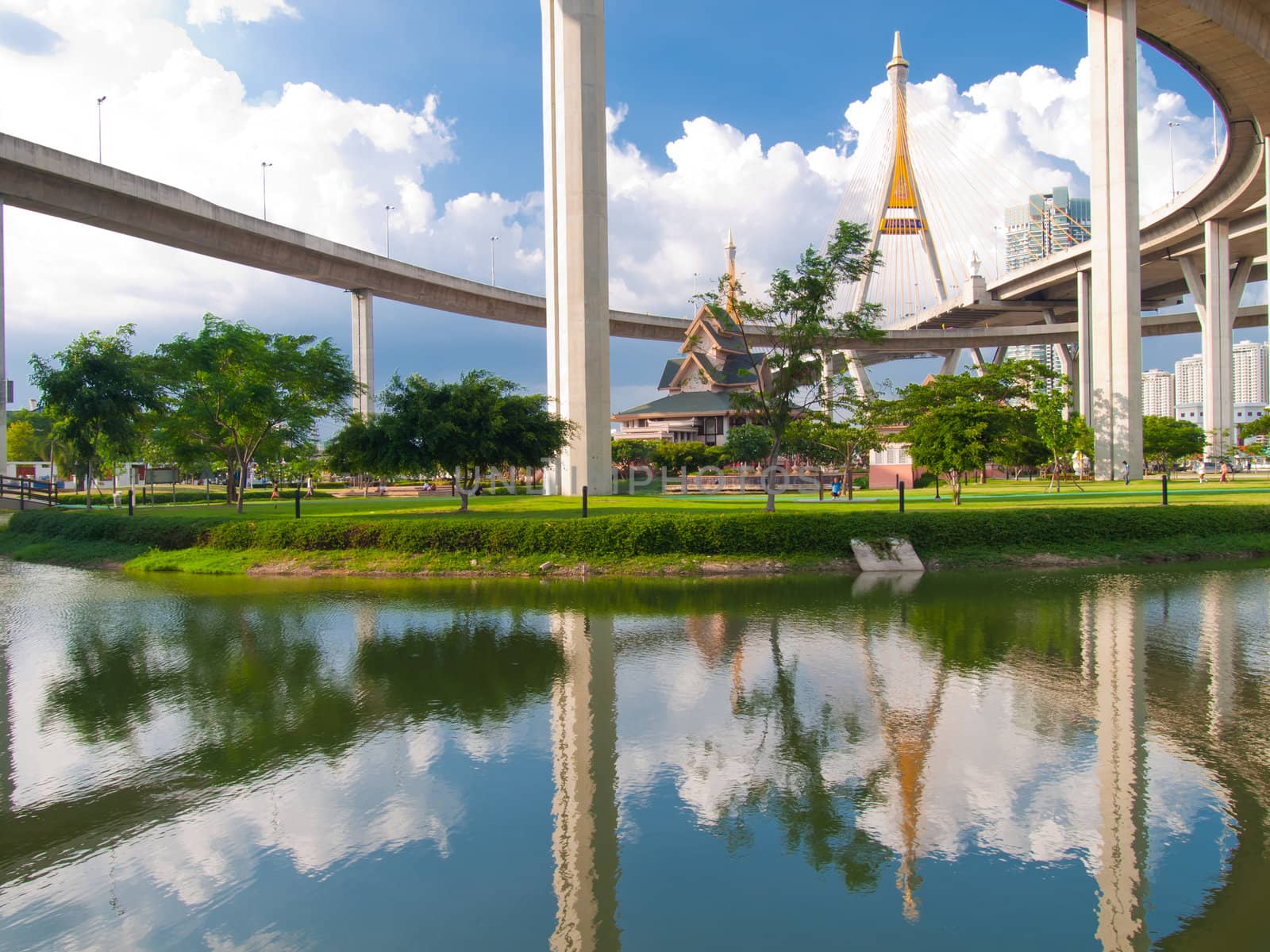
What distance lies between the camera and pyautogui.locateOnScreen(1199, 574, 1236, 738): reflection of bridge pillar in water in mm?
8141

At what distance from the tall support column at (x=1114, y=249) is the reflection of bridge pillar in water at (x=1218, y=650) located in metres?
→ 33.9

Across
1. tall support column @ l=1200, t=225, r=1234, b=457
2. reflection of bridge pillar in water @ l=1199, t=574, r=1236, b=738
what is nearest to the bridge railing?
reflection of bridge pillar in water @ l=1199, t=574, r=1236, b=738

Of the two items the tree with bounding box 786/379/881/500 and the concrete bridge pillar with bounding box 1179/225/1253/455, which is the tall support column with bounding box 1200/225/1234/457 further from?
the tree with bounding box 786/379/881/500

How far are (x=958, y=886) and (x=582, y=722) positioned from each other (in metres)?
3.96

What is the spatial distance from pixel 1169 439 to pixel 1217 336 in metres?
11.1

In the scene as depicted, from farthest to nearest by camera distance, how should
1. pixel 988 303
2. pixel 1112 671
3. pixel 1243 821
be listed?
1. pixel 988 303
2. pixel 1112 671
3. pixel 1243 821

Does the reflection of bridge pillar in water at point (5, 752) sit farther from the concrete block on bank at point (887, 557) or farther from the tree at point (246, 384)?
the tree at point (246, 384)

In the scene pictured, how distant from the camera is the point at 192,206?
42438 mm

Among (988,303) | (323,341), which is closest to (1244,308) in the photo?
(988,303)

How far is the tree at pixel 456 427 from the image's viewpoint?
86.3 feet

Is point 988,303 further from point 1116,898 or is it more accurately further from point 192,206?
point 1116,898

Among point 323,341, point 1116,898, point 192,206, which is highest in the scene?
point 192,206

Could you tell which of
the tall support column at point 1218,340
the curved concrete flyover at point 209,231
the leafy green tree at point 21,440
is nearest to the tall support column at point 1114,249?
the tall support column at point 1218,340

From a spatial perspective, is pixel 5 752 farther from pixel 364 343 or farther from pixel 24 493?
pixel 364 343
